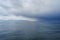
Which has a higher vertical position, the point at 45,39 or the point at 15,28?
the point at 15,28

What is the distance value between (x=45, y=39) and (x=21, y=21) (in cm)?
100

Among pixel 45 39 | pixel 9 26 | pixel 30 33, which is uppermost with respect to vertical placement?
pixel 9 26

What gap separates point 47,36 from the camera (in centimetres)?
342

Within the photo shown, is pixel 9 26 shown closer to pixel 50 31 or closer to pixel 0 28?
pixel 0 28

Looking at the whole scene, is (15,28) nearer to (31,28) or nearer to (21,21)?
(21,21)

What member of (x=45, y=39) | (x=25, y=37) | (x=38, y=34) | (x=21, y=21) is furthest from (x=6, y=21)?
(x=45, y=39)

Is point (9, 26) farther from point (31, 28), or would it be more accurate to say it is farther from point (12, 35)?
point (31, 28)

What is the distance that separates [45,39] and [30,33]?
0.53 metres

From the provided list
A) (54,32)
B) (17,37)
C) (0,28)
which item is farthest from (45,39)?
(0,28)

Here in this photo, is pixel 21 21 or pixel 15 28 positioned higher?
pixel 21 21

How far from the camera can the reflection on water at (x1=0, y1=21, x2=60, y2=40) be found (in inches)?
133

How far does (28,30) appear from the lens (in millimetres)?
3467

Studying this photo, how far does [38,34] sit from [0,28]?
1282mm

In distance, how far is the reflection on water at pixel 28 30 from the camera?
3369 millimetres
